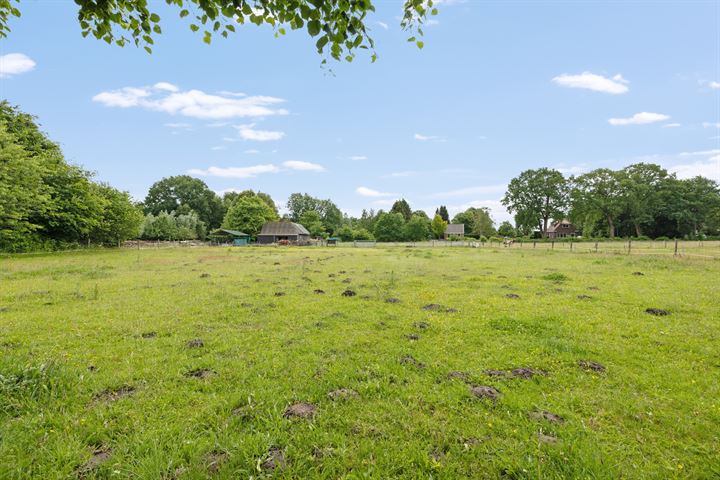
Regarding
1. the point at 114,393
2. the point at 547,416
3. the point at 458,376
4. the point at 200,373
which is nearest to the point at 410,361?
the point at 458,376

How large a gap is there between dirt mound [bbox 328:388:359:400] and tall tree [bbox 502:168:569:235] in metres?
75.8

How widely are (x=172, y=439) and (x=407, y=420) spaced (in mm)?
2491

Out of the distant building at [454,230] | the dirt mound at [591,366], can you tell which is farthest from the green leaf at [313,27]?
the distant building at [454,230]

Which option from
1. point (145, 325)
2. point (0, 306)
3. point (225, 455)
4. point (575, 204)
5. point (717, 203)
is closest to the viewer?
point (225, 455)

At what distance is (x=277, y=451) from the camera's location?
123 inches

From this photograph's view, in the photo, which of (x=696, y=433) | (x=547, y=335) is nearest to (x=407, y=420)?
(x=696, y=433)

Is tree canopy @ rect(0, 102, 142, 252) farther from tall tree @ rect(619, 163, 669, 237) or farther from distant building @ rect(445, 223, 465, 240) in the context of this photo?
tall tree @ rect(619, 163, 669, 237)

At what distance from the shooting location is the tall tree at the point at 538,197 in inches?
2672

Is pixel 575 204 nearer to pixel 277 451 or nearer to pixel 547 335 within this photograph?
pixel 547 335

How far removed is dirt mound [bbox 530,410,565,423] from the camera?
363 centimetres

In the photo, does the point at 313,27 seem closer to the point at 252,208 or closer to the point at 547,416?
the point at 547,416

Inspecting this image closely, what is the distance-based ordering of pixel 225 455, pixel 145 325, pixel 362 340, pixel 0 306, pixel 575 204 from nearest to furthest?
1. pixel 225 455
2. pixel 362 340
3. pixel 145 325
4. pixel 0 306
5. pixel 575 204

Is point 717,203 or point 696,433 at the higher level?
point 717,203

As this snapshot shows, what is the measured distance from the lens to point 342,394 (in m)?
4.18
